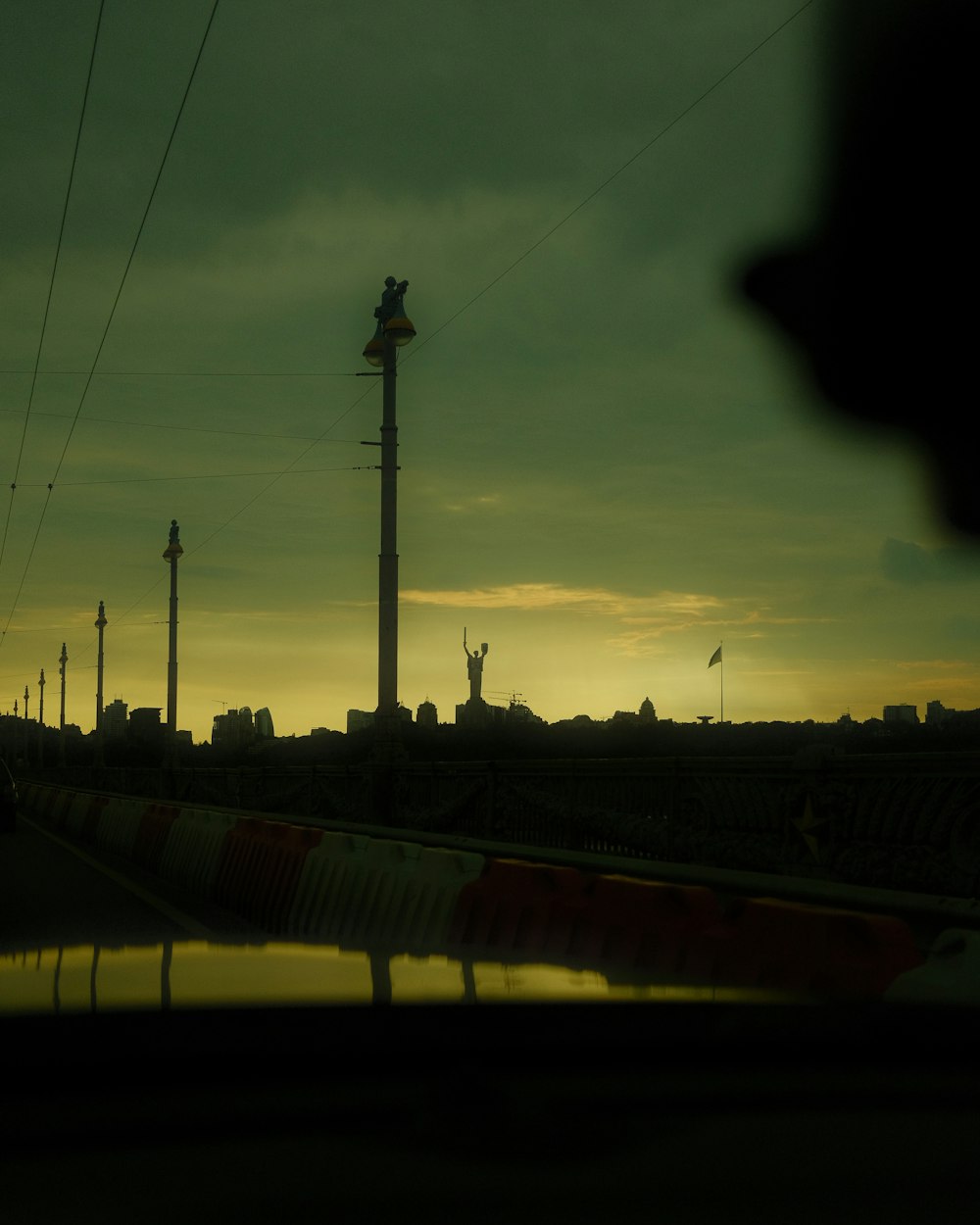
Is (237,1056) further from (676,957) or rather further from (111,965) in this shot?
(676,957)

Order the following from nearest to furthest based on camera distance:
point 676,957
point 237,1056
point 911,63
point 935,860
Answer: point 237,1056, point 676,957, point 911,63, point 935,860

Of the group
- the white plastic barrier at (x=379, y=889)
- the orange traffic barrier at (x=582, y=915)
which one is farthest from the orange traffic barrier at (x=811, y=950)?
the white plastic barrier at (x=379, y=889)

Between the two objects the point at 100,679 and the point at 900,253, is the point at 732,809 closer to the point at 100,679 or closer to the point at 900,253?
the point at 900,253

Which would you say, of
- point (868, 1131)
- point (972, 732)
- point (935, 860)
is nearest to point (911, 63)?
point (935, 860)

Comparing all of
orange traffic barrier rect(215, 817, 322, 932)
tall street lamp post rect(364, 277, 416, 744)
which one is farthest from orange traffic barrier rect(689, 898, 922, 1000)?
tall street lamp post rect(364, 277, 416, 744)

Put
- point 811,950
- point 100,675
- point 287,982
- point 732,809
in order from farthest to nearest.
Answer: point 100,675
point 732,809
point 811,950
point 287,982

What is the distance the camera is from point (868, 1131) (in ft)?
6.95

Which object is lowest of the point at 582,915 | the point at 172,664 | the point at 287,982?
the point at 582,915

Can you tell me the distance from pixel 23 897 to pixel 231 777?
18.5 m

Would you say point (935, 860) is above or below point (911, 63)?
below

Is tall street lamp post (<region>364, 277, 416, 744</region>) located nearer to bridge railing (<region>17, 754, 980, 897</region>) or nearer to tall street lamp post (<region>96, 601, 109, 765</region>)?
bridge railing (<region>17, 754, 980, 897</region>)

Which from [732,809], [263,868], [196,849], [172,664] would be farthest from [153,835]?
[172,664]

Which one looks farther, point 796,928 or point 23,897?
point 23,897

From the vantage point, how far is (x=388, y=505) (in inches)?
783
